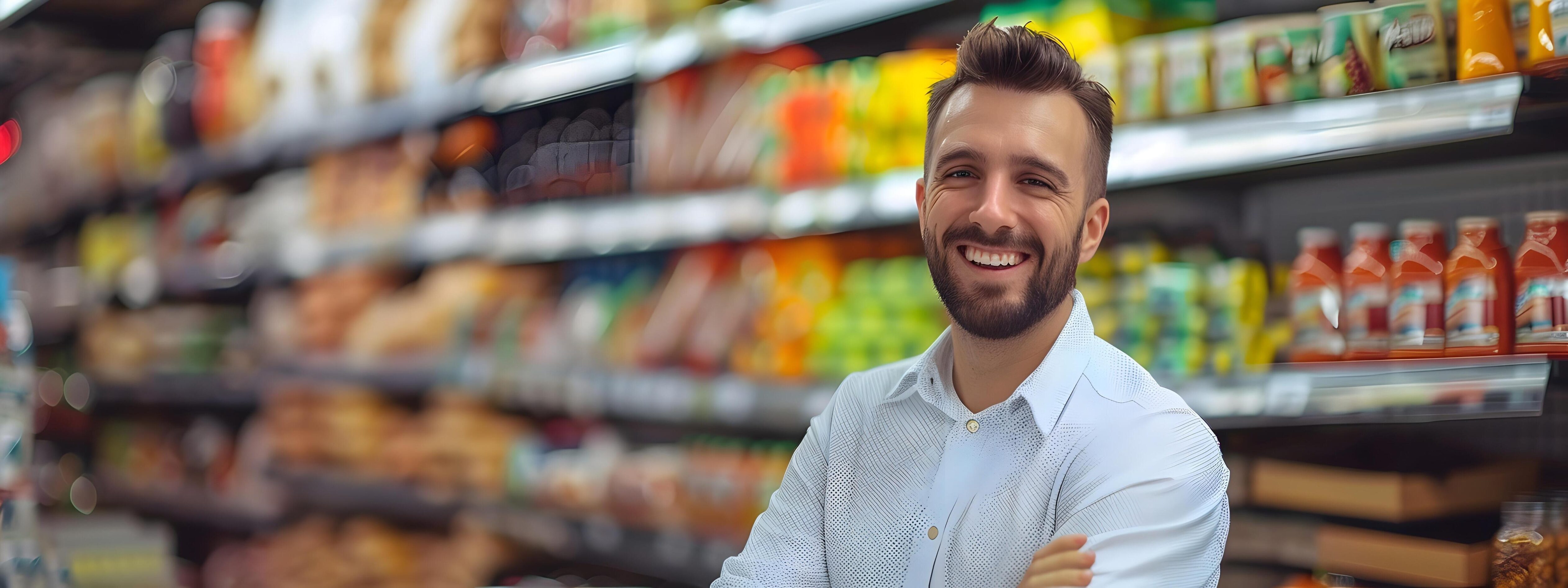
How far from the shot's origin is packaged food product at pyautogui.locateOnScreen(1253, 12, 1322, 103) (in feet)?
5.04

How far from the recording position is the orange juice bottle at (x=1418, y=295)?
1458mm

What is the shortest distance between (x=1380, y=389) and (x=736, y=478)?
129 cm

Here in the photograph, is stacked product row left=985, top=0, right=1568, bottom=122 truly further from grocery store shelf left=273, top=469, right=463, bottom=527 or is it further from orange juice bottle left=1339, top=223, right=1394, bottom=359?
grocery store shelf left=273, top=469, right=463, bottom=527

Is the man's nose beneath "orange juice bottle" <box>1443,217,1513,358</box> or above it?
above

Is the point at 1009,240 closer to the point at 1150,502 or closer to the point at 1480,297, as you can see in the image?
the point at 1150,502

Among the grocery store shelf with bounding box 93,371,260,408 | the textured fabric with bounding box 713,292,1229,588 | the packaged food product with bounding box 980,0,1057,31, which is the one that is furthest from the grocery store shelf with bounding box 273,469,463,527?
the textured fabric with bounding box 713,292,1229,588

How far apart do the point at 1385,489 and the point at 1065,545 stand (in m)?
0.70

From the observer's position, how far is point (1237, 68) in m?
1.59

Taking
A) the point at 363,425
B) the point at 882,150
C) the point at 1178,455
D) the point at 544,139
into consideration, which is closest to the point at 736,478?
the point at 882,150

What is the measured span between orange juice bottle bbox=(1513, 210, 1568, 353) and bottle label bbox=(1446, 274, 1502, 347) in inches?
1.0

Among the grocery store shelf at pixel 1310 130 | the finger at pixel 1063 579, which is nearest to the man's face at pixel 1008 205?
the finger at pixel 1063 579

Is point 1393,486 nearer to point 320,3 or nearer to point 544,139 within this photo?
point 544,139

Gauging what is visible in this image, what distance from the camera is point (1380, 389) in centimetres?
142

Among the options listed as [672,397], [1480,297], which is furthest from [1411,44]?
[672,397]
